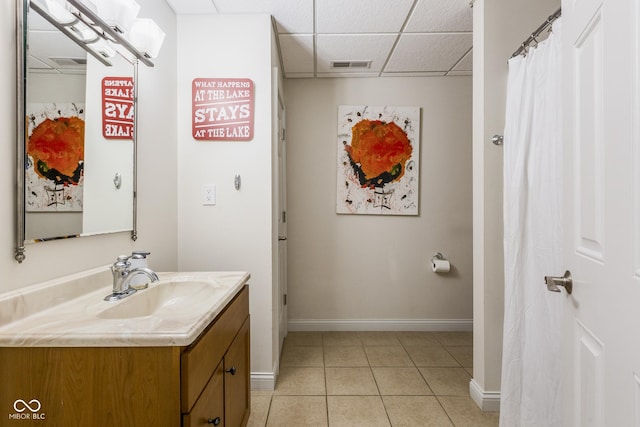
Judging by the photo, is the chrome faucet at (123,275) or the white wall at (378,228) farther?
the white wall at (378,228)

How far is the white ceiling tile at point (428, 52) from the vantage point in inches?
97.5

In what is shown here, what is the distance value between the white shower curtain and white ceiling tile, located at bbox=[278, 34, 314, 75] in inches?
56.4

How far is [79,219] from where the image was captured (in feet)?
4.18

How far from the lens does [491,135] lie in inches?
75.4

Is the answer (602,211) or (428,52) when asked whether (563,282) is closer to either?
(602,211)

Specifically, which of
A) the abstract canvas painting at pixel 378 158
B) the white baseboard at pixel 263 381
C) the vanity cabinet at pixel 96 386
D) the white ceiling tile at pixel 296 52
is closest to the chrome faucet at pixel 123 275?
the vanity cabinet at pixel 96 386

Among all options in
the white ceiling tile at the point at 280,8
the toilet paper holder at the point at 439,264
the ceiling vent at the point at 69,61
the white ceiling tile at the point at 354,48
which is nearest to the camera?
the ceiling vent at the point at 69,61

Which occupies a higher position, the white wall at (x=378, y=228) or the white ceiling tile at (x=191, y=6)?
the white ceiling tile at (x=191, y=6)

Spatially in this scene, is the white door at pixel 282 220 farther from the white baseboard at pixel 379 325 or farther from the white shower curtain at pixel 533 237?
the white shower curtain at pixel 533 237

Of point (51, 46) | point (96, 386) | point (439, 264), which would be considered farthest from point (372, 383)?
point (51, 46)

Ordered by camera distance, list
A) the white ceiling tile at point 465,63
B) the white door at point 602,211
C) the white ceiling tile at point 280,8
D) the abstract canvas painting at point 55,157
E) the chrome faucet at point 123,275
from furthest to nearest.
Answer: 1. the white ceiling tile at point 465,63
2. the white ceiling tile at point 280,8
3. the chrome faucet at point 123,275
4. the abstract canvas painting at point 55,157
5. the white door at point 602,211

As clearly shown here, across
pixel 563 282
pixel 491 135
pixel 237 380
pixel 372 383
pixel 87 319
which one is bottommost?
pixel 372 383

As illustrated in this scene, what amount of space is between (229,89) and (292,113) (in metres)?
1.13

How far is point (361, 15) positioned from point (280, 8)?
51cm
